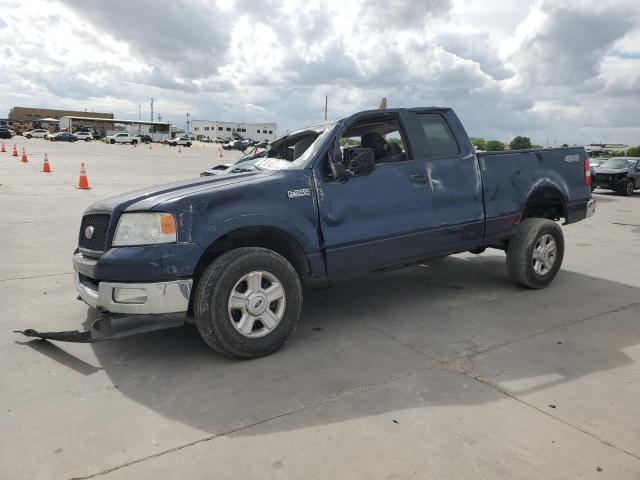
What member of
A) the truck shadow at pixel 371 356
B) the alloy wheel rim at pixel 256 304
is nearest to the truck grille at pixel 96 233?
the truck shadow at pixel 371 356

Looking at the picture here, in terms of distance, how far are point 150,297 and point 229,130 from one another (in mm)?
130402

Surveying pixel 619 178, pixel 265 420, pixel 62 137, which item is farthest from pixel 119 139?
pixel 265 420

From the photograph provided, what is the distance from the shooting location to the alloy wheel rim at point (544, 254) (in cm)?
554

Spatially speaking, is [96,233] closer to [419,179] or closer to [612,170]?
[419,179]

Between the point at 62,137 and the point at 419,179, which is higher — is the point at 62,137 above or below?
above

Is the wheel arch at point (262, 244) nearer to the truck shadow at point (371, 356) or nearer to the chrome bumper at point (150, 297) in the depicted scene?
the chrome bumper at point (150, 297)

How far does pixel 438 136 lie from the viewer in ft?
16.3

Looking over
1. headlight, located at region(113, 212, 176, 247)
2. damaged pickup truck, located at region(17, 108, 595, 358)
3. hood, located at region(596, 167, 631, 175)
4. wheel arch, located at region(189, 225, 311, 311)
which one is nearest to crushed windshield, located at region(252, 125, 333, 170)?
damaged pickup truck, located at region(17, 108, 595, 358)

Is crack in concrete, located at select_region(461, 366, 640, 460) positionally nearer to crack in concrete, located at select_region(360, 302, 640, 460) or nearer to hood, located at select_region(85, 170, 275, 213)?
crack in concrete, located at select_region(360, 302, 640, 460)

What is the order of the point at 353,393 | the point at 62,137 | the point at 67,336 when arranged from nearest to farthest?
the point at 353,393
the point at 67,336
the point at 62,137

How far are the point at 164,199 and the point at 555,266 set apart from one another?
170 inches

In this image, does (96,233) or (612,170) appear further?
(612,170)

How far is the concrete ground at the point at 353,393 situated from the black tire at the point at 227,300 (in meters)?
0.14

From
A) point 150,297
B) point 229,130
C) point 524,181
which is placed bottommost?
point 150,297
